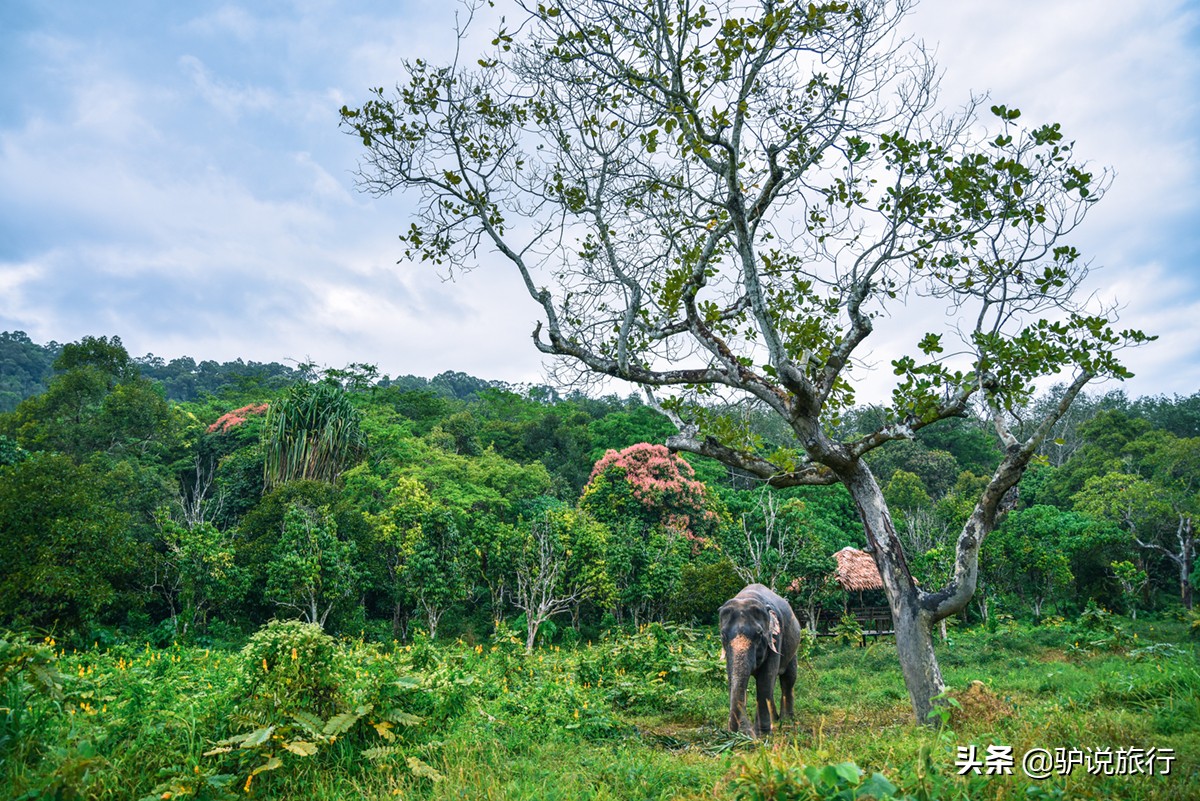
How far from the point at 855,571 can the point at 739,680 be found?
1492 cm

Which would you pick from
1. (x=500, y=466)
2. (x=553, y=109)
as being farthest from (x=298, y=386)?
(x=553, y=109)

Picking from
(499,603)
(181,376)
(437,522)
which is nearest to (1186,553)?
(499,603)

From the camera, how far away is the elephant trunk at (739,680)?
7.06 metres

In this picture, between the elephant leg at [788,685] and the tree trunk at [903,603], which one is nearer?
the tree trunk at [903,603]

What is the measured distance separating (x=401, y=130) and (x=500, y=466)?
1658cm

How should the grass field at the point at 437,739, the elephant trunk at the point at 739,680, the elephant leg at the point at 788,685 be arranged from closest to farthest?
the grass field at the point at 437,739, the elephant trunk at the point at 739,680, the elephant leg at the point at 788,685

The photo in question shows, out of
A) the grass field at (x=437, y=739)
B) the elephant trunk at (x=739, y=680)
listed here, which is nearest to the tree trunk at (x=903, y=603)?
the grass field at (x=437, y=739)

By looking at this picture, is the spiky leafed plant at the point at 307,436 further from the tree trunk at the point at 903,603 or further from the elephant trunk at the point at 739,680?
the tree trunk at the point at 903,603

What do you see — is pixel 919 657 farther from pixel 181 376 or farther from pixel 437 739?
pixel 181 376

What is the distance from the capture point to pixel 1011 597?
23.2 meters

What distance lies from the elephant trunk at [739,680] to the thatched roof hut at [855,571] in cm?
1309

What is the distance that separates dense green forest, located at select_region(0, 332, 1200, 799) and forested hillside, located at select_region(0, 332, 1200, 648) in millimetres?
96

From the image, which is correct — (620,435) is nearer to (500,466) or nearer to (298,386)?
(500,466)

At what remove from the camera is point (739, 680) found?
740 cm
